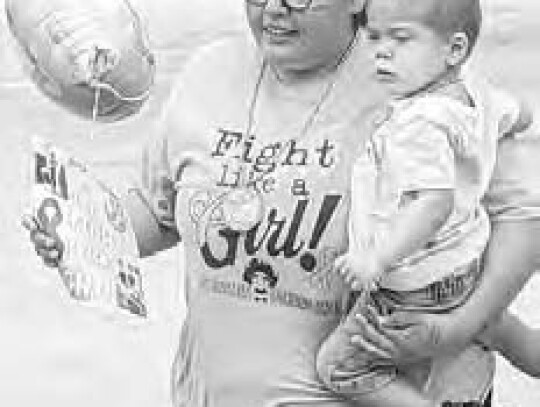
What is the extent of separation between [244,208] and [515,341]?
1.79ft

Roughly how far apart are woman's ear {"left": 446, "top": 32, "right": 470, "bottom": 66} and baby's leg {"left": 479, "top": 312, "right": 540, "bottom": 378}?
470mm

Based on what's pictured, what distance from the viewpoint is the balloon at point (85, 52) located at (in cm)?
368

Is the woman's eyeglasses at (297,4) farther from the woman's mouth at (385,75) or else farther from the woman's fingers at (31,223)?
the woman's fingers at (31,223)

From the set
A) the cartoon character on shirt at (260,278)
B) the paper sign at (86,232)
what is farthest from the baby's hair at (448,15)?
the paper sign at (86,232)

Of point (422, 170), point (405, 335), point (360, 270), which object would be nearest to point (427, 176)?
point (422, 170)

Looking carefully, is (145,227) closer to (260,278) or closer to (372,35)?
(260,278)

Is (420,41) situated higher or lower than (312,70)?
higher

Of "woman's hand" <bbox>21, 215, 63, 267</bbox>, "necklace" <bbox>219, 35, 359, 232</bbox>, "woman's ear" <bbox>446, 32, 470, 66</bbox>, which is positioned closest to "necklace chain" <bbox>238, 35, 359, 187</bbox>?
"necklace" <bbox>219, 35, 359, 232</bbox>

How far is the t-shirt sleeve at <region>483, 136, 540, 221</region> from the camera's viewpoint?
3516 mm

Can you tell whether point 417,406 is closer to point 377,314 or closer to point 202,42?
point 377,314

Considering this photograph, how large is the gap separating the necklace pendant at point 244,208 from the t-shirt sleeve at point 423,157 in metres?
0.28

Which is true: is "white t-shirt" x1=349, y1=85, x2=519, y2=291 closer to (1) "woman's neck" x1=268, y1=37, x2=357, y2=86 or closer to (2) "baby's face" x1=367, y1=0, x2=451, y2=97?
(2) "baby's face" x1=367, y1=0, x2=451, y2=97

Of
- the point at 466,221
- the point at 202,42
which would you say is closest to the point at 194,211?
the point at 466,221

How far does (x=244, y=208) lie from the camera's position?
3549 millimetres
